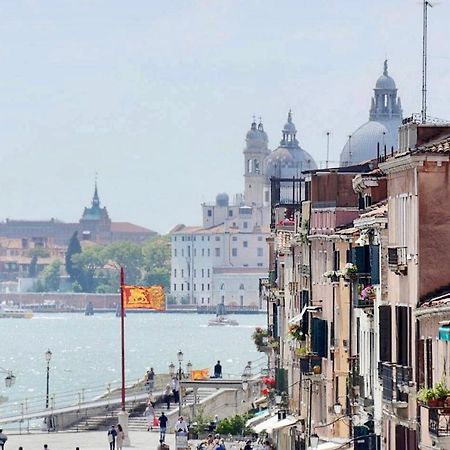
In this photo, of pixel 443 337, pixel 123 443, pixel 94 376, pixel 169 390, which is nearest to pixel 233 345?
pixel 94 376

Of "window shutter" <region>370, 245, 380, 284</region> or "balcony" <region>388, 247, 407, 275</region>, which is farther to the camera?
"window shutter" <region>370, 245, 380, 284</region>

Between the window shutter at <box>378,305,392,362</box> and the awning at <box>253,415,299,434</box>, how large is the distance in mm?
14498

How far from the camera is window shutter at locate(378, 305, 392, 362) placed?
2911cm

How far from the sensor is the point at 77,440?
173ft

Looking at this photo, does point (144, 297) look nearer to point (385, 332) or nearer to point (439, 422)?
point (385, 332)

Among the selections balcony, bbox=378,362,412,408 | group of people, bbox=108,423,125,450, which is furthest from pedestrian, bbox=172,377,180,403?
balcony, bbox=378,362,412,408

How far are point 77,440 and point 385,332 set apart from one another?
24162 millimetres

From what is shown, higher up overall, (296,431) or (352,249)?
(352,249)

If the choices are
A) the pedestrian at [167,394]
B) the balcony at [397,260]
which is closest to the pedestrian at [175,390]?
the pedestrian at [167,394]

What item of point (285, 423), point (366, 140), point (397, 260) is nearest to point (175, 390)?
point (285, 423)

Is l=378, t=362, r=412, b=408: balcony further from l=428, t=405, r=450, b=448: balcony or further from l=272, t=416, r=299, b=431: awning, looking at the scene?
l=272, t=416, r=299, b=431: awning

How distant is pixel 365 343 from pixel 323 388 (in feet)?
21.1

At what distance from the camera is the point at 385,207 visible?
32.0 metres

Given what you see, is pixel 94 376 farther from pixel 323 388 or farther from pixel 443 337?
pixel 443 337
